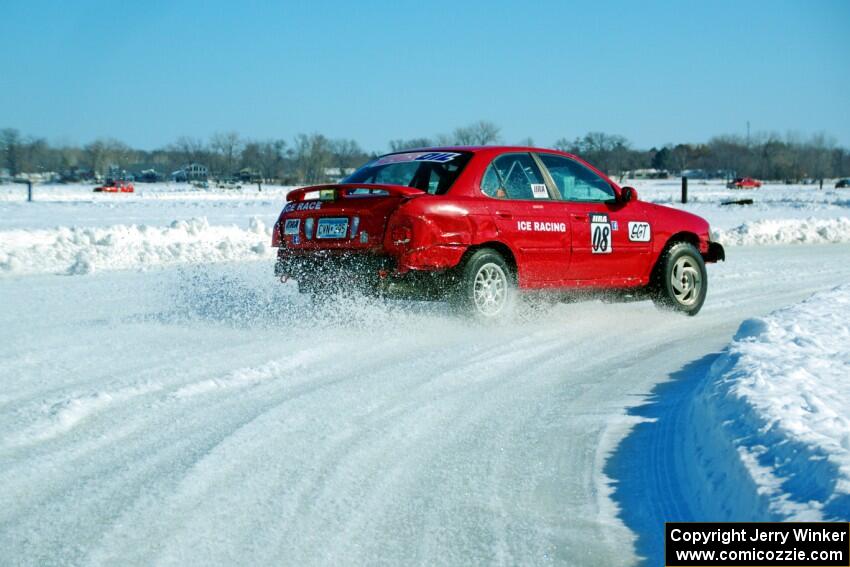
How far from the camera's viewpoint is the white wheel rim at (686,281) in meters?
8.53

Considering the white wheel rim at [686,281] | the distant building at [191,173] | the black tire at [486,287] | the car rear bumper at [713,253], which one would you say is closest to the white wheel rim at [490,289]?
the black tire at [486,287]

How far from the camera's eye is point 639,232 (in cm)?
827

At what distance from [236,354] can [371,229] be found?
1.41m

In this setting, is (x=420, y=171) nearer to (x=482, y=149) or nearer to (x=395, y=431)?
(x=482, y=149)

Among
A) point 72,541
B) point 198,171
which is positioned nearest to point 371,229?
point 72,541

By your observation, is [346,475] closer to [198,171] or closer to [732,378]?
[732,378]

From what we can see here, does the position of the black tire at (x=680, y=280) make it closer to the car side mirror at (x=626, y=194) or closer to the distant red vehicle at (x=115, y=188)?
the car side mirror at (x=626, y=194)

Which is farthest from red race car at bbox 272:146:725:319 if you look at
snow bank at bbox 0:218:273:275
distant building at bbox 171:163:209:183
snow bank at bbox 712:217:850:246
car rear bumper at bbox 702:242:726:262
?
distant building at bbox 171:163:209:183

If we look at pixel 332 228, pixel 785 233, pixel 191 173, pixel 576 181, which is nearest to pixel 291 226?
pixel 332 228

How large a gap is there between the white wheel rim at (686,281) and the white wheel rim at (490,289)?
6.66 feet

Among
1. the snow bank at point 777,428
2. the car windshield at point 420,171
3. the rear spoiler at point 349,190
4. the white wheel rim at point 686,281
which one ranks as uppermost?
the car windshield at point 420,171

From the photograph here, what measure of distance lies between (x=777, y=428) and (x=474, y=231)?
3782 mm

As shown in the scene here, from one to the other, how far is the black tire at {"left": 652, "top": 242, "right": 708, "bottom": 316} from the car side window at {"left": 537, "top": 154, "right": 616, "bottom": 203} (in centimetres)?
84

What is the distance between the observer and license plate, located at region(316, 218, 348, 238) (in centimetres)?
686
